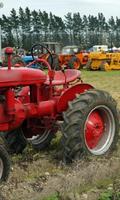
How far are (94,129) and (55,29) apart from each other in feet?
196

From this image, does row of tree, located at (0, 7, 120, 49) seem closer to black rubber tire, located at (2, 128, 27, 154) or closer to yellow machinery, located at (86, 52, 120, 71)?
yellow machinery, located at (86, 52, 120, 71)

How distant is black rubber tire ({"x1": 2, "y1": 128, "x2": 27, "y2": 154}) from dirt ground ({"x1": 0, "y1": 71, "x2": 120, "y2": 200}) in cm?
17

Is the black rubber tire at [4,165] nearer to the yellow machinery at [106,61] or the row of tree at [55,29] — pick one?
the yellow machinery at [106,61]

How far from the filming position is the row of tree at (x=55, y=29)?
189 ft

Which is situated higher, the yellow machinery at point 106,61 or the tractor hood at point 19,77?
the tractor hood at point 19,77

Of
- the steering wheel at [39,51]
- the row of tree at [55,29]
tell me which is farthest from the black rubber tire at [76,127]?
the row of tree at [55,29]

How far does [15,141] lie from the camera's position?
6.85 metres

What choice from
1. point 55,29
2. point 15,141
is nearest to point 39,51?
point 15,141

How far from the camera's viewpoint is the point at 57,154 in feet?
21.8

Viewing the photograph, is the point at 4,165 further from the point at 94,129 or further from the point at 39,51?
the point at 39,51

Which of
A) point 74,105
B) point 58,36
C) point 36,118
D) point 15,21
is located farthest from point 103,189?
point 15,21

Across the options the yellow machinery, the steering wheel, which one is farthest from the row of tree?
the steering wheel

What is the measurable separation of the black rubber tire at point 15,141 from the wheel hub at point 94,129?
0.98 meters

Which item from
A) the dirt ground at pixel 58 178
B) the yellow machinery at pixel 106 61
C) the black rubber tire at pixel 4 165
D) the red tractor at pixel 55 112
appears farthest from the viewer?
the yellow machinery at pixel 106 61
